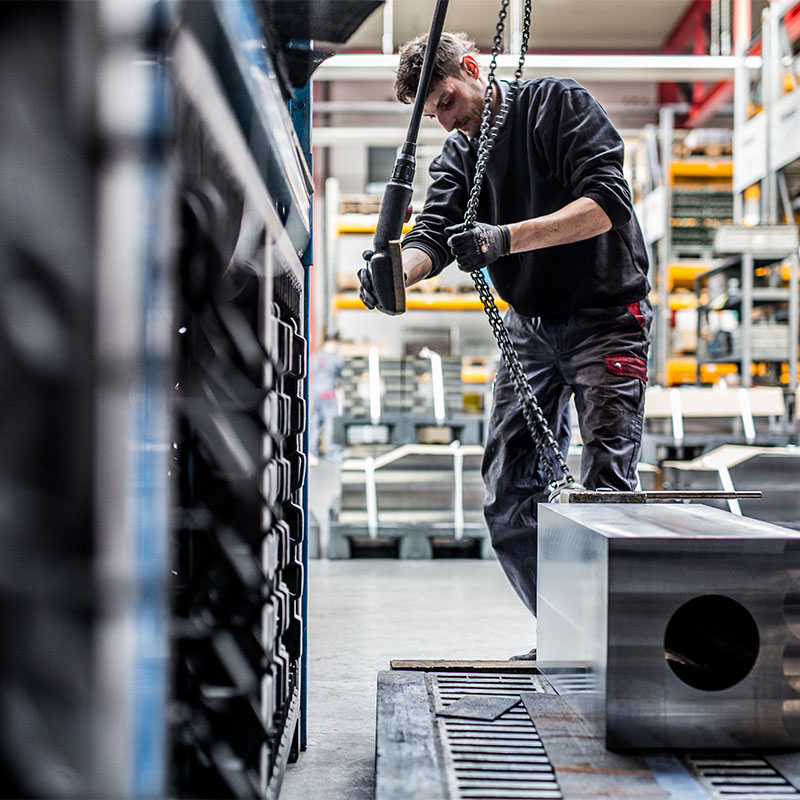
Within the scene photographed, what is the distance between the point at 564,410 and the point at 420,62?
97cm

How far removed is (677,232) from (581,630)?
794 centimetres

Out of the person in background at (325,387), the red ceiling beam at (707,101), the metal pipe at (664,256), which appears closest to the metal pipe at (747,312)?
the metal pipe at (664,256)

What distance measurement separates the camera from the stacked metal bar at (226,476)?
3.17ft

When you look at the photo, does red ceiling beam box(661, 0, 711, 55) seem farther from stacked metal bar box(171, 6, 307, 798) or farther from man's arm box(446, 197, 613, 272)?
stacked metal bar box(171, 6, 307, 798)

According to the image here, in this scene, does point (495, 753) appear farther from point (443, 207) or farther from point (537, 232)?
point (443, 207)

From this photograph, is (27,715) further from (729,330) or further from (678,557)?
(729,330)

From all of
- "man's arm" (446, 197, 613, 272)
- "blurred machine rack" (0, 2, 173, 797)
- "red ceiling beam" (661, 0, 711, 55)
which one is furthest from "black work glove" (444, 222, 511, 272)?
"red ceiling beam" (661, 0, 711, 55)

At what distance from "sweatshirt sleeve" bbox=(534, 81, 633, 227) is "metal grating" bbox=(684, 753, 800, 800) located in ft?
3.86

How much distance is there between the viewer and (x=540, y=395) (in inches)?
89.8

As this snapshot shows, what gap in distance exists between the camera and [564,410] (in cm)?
237

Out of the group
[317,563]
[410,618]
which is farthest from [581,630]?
[317,563]

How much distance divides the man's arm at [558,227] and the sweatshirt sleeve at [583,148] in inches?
1.3

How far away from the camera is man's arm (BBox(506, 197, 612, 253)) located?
1942 millimetres

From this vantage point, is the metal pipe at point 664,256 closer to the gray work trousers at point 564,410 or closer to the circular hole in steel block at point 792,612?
the gray work trousers at point 564,410
